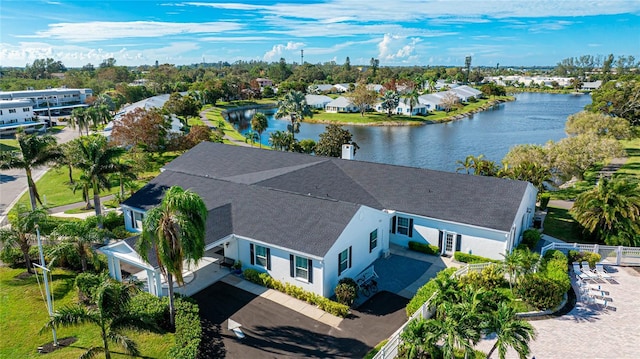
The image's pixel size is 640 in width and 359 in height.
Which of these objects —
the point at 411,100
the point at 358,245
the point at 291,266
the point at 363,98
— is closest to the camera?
the point at 291,266

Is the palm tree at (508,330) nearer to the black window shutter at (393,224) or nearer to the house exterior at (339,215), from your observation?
the house exterior at (339,215)

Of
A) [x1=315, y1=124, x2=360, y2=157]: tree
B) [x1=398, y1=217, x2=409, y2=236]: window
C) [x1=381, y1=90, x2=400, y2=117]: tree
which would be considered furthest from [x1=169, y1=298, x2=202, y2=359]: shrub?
[x1=381, y1=90, x2=400, y2=117]: tree

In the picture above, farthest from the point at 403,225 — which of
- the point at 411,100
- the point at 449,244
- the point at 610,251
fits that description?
the point at 411,100

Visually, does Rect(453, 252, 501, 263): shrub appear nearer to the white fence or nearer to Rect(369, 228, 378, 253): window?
the white fence

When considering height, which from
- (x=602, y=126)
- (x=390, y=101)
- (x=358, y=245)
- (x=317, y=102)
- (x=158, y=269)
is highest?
(x=390, y=101)

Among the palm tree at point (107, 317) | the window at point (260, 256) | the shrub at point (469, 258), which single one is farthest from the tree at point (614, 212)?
the palm tree at point (107, 317)

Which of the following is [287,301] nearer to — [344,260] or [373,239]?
[344,260]

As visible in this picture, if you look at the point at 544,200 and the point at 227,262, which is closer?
the point at 227,262
